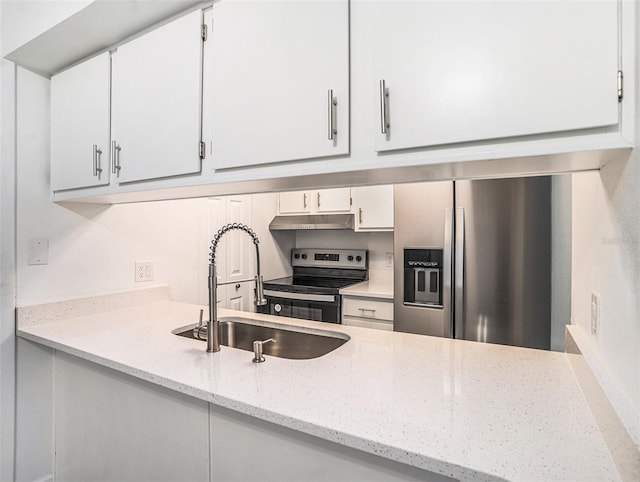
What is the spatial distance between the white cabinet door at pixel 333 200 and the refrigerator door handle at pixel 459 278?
1055mm

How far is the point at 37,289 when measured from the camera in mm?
1773

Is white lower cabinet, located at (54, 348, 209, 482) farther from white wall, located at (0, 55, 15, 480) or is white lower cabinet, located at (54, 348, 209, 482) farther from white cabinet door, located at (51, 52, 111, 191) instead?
white cabinet door, located at (51, 52, 111, 191)

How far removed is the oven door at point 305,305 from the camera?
9.21ft

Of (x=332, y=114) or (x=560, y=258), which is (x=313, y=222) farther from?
(x=332, y=114)

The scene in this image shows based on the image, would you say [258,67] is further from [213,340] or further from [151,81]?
[213,340]

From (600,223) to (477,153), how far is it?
1.20 ft

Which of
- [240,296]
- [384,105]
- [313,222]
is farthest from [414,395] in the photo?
[313,222]

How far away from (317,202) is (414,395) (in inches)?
95.3

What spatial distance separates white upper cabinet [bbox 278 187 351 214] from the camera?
3.07 metres

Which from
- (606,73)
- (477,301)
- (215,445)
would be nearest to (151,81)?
(215,445)

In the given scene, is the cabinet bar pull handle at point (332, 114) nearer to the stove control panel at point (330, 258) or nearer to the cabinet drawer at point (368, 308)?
the cabinet drawer at point (368, 308)

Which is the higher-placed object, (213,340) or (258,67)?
(258,67)

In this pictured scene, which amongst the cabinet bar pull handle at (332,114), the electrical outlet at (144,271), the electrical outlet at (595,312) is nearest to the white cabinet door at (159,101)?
the cabinet bar pull handle at (332,114)

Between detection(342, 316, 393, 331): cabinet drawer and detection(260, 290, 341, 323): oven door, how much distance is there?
3.1 inches
